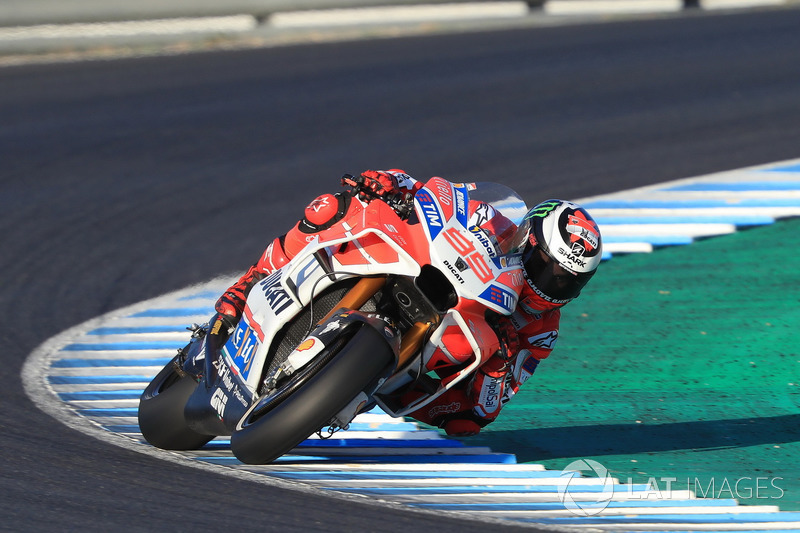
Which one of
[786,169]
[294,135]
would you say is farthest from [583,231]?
[294,135]

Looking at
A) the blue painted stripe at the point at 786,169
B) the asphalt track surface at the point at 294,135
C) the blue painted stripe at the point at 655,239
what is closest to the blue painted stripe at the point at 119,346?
the asphalt track surface at the point at 294,135

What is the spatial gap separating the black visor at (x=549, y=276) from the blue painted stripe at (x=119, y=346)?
327cm

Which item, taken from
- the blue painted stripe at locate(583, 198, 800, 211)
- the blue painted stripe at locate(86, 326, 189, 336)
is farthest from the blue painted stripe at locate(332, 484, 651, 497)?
the blue painted stripe at locate(583, 198, 800, 211)

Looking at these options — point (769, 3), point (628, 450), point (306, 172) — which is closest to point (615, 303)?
point (628, 450)

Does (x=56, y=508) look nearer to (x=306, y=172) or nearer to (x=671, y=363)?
(x=671, y=363)

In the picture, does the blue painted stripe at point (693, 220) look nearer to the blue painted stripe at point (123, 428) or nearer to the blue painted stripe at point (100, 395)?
the blue painted stripe at point (100, 395)

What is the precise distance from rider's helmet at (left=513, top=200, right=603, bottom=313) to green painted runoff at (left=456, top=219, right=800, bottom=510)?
3.11ft

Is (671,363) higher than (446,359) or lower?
lower

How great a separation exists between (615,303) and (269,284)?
380cm

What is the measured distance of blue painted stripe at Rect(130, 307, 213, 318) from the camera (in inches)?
336

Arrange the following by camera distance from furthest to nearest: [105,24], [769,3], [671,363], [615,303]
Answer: [769,3]
[105,24]
[615,303]
[671,363]

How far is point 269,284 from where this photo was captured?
5.64 metres

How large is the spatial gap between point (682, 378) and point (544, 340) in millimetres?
1790

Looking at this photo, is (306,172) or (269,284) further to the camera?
(306,172)
